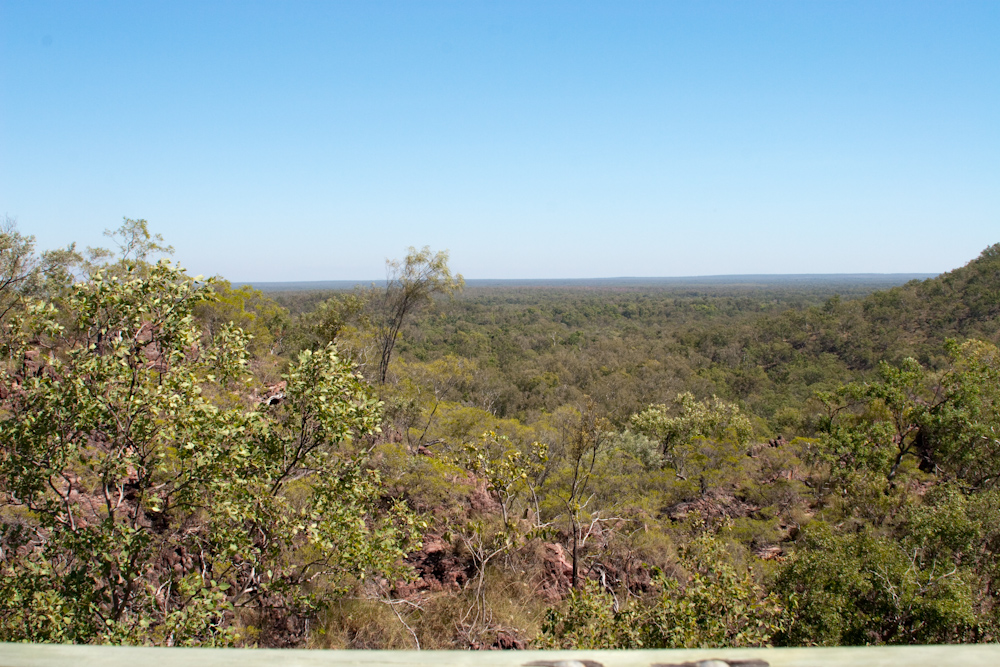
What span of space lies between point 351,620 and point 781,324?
241ft

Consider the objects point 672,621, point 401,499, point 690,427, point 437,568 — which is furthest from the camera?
point 690,427

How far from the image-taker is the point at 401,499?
962 centimetres

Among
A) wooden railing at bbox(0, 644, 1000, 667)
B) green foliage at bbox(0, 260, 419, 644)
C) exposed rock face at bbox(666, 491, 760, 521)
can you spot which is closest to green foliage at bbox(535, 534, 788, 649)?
green foliage at bbox(0, 260, 419, 644)

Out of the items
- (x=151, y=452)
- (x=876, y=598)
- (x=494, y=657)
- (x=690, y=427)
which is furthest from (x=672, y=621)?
(x=690, y=427)

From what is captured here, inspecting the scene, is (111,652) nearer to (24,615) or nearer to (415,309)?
(24,615)

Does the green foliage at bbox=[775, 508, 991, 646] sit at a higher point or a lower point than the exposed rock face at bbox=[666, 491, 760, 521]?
higher

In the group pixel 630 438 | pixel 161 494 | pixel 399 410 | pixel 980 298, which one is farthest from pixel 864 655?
pixel 980 298

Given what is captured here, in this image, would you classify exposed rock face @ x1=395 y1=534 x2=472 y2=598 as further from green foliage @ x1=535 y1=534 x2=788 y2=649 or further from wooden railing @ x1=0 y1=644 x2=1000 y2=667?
wooden railing @ x1=0 y1=644 x2=1000 y2=667

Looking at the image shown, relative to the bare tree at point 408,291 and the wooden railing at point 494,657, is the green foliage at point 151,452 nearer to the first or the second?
the wooden railing at point 494,657

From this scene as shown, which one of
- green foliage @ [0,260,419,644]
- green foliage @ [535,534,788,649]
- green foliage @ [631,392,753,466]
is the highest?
green foliage @ [0,260,419,644]

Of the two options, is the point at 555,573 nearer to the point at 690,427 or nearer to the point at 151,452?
the point at 151,452

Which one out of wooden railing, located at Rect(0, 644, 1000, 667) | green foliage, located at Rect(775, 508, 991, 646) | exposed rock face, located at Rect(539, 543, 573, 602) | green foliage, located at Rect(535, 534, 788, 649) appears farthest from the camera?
exposed rock face, located at Rect(539, 543, 573, 602)

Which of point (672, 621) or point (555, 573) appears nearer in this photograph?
point (672, 621)

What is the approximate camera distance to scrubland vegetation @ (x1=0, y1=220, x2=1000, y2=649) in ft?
13.4
